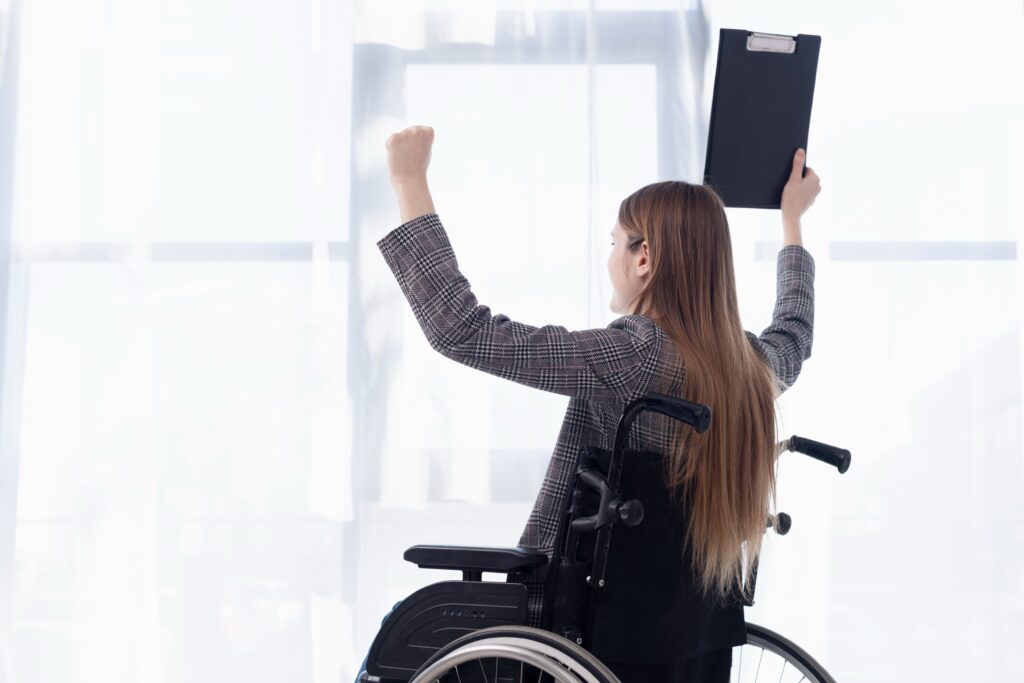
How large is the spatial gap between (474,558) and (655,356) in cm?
30

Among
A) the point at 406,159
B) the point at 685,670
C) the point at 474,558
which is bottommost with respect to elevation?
the point at 685,670

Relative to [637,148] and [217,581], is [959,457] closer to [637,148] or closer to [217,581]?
[637,148]

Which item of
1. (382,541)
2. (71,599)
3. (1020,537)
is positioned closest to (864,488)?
(1020,537)

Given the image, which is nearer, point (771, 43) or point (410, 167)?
point (410, 167)

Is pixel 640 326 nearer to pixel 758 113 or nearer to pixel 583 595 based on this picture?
pixel 583 595

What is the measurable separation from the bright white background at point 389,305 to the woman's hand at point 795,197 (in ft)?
1.70

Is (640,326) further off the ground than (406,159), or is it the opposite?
(406,159)

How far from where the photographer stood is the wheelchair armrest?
0.95 meters

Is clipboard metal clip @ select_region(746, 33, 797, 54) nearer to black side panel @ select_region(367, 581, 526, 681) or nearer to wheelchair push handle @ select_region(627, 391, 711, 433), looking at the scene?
wheelchair push handle @ select_region(627, 391, 711, 433)

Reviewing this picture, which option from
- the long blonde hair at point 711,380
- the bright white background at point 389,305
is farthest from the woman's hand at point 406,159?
the bright white background at point 389,305

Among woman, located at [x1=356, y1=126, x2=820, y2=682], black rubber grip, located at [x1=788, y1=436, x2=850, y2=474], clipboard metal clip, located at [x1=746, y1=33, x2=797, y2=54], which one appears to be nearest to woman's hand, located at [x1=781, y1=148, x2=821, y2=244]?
clipboard metal clip, located at [x1=746, y1=33, x2=797, y2=54]

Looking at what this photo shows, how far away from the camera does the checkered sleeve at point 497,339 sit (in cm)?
95

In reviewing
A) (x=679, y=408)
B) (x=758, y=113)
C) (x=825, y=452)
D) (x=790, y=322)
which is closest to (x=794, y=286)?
(x=790, y=322)

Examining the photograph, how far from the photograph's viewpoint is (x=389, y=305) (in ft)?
6.07
